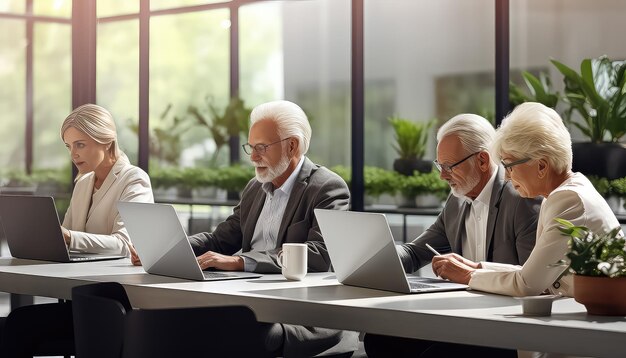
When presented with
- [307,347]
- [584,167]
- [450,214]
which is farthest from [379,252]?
[584,167]

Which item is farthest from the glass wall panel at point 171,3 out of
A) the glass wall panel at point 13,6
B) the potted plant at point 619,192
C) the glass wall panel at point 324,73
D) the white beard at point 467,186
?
the white beard at point 467,186

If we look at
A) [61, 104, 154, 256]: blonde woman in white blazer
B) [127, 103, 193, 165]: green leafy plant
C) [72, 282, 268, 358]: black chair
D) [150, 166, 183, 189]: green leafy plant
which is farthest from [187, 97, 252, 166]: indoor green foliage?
[72, 282, 268, 358]: black chair

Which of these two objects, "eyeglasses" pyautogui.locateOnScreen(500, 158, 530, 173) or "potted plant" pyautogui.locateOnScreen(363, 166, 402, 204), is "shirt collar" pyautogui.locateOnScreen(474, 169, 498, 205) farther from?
"potted plant" pyautogui.locateOnScreen(363, 166, 402, 204)

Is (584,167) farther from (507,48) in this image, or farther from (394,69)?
(394,69)

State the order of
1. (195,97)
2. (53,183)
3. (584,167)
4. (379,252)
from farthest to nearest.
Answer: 1. (53,183)
2. (195,97)
3. (584,167)
4. (379,252)

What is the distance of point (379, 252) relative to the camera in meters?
2.89

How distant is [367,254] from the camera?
9.71 ft

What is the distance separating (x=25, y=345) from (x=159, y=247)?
0.78 m

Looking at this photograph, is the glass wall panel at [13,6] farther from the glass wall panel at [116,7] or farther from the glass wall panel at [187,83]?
the glass wall panel at [187,83]

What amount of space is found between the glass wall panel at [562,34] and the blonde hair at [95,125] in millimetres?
2286

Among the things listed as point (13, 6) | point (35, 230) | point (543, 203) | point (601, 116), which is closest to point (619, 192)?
point (601, 116)

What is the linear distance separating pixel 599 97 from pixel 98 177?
2.61 metres

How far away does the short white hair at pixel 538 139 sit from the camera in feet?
10.3

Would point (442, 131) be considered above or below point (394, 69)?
below
